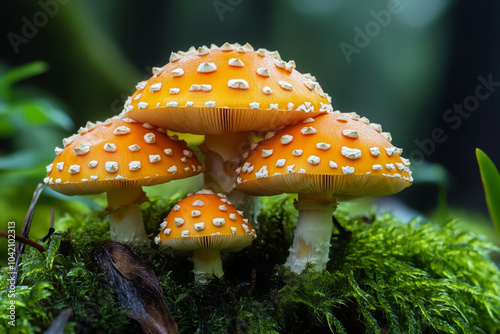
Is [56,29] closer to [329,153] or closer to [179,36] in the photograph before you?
[179,36]

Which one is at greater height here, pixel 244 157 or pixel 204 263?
pixel 244 157

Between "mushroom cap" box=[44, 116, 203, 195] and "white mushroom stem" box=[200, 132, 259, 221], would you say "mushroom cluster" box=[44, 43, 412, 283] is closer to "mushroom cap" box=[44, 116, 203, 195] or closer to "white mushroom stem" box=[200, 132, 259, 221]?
"mushroom cap" box=[44, 116, 203, 195]

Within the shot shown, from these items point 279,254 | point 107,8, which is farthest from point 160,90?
point 107,8

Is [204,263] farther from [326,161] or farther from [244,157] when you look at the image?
[326,161]

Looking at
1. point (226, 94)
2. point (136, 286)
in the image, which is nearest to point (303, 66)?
point (226, 94)

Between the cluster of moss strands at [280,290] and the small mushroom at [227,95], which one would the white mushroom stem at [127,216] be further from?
the small mushroom at [227,95]

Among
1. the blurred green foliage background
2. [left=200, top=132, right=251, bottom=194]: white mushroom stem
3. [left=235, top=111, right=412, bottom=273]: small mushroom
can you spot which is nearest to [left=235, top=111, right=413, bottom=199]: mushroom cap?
[left=235, top=111, right=412, bottom=273]: small mushroom
